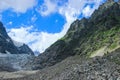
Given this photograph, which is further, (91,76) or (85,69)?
(85,69)

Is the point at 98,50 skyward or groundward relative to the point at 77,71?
skyward

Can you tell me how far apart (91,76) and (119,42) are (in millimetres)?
102618

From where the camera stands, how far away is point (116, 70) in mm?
63875

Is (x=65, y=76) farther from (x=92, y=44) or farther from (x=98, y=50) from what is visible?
(x=92, y=44)

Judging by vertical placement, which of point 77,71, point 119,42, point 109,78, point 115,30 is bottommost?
point 109,78

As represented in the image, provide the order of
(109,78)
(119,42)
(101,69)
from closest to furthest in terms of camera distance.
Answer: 1. (109,78)
2. (101,69)
3. (119,42)

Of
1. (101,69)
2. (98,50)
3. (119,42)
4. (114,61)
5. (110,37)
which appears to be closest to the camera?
(101,69)

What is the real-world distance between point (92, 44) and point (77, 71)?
127m

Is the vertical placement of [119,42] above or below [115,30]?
below

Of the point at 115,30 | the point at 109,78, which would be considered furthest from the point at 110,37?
the point at 109,78

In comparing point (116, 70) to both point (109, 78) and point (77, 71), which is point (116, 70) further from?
point (77, 71)

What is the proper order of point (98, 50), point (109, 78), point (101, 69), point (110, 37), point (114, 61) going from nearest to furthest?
point (109, 78)
point (101, 69)
point (114, 61)
point (98, 50)
point (110, 37)

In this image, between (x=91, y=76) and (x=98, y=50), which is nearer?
(x=91, y=76)

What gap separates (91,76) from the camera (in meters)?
64.1
